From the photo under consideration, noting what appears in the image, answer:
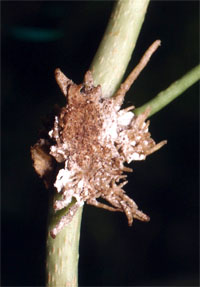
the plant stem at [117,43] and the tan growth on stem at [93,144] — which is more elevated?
the plant stem at [117,43]

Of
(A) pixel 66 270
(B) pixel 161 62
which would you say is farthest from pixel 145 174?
(A) pixel 66 270

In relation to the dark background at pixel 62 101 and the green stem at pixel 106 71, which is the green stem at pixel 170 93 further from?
the dark background at pixel 62 101

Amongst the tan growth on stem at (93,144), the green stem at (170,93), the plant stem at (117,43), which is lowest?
the tan growth on stem at (93,144)

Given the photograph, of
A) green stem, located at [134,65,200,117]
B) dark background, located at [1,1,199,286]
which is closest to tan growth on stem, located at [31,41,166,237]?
green stem, located at [134,65,200,117]

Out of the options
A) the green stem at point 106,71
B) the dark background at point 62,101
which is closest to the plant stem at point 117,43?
the green stem at point 106,71

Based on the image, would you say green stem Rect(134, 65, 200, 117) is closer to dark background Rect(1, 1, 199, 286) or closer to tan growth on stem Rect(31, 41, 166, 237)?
tan growth on stem Rect(31, 41, 166, 237)

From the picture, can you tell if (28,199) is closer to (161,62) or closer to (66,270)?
(161,62)

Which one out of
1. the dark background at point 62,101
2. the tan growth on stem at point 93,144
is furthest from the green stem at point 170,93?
the dark background at point 62,101

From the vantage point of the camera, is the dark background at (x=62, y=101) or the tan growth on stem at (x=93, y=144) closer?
the tan growth on stem at (x=93, y=144)
